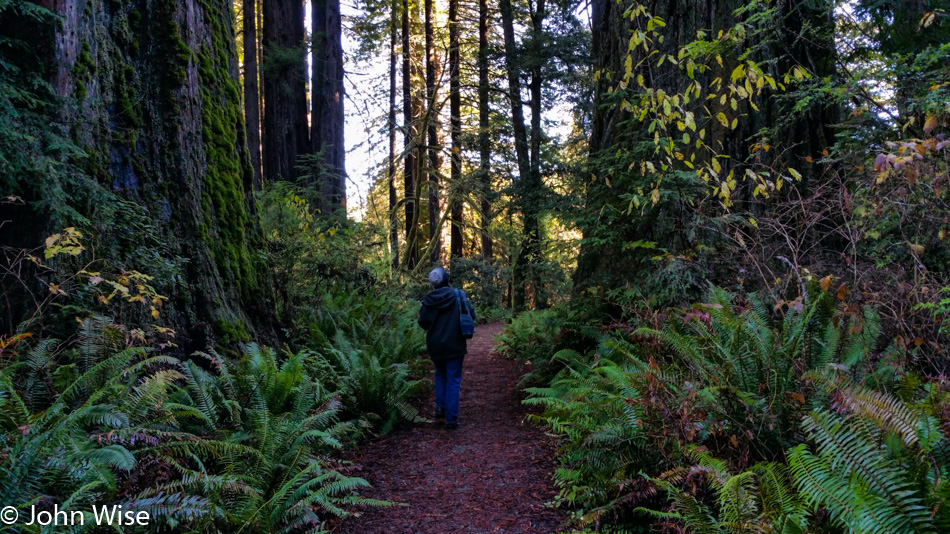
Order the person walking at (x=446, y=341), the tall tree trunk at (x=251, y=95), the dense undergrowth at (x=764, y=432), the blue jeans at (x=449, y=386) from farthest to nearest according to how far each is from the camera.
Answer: the tall tree trunk at (x=251, y=95)
the person walking at (x=446, y=341)
the blue jeans at (x=449, y=386)
the dense undergrowth at (x=764, y=432)

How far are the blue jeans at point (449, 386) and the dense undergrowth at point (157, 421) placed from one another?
0.75 meters

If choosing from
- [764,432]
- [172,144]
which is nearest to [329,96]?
[172,144]

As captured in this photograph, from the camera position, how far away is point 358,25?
49.7ft

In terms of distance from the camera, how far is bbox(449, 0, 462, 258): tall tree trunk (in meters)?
14.5

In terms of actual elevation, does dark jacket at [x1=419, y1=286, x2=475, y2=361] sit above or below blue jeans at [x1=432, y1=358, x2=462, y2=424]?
above

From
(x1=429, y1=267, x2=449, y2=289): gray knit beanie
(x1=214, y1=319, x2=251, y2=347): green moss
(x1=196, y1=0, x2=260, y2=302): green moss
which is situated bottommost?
(x1=214, y1=319, x2=251, y2=347): green moss

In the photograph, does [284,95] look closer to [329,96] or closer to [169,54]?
[329,96]

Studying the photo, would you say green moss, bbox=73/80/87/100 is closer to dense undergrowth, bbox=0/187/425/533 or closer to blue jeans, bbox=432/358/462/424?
dense undergrowth, bbox=0/187/425/533

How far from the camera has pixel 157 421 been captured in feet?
10.9

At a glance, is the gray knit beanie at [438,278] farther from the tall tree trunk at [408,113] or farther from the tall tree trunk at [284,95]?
the tall tree trunk at [408,113]

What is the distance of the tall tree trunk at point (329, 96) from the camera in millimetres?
12453

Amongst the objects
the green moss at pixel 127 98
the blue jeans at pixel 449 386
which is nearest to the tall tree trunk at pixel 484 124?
the blue jeans at pixel 449 386

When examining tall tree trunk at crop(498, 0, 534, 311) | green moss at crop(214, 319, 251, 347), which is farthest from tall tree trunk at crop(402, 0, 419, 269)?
green moss at crop(214, 319, 251, 347)

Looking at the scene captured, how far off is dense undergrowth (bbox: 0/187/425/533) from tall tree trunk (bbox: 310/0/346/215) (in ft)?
24.5
